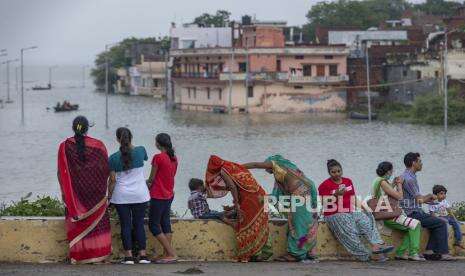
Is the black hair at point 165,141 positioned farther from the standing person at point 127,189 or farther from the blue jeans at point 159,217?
the blue jeans at point 159,217

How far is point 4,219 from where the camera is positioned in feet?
29.1

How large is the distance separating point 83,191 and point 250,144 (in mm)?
33681

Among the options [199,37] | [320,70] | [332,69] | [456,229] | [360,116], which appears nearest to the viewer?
[456,229]

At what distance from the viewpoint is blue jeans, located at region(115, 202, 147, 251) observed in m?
8.76

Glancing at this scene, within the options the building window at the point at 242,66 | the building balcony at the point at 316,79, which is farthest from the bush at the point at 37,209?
the building window at the point at 242,66

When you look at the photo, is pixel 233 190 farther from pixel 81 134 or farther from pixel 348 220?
pixel 81 134

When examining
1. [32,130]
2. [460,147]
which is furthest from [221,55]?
[460,147]

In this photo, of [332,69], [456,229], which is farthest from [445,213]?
[332,69]

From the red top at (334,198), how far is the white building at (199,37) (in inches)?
2469

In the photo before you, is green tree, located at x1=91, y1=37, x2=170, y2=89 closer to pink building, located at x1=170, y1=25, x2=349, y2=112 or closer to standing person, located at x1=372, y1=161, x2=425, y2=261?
pink building, located at x1=170, y1=25, x2=349, y2=112

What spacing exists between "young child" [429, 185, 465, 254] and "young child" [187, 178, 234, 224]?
2.01 metres

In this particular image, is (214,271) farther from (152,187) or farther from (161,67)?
(161,67)

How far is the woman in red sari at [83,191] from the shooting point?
861 cm

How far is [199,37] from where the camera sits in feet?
244
